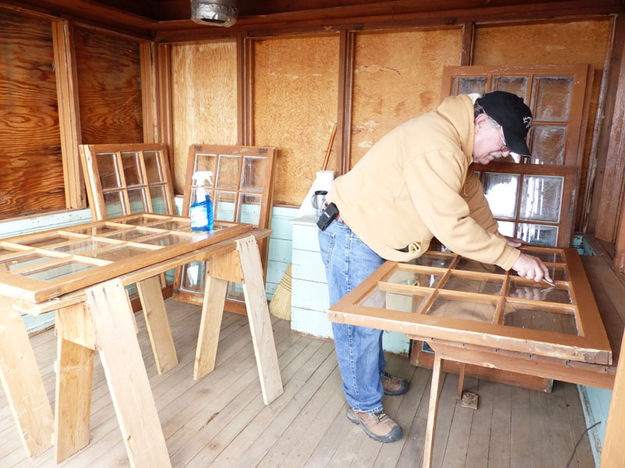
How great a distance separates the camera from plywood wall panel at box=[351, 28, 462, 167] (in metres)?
3.03

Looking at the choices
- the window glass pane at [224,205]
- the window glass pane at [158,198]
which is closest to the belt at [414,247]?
the window glass pane at [224,205]

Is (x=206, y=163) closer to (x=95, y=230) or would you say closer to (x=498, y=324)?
(x=95, y=230)

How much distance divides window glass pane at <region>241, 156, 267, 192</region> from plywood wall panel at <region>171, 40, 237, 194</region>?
0.31m

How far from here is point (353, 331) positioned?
2098 mm

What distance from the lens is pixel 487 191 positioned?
2781mm

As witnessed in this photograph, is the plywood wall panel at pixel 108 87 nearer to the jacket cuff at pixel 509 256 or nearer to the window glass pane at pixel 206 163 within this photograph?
the window glass pane at pixel 206 163

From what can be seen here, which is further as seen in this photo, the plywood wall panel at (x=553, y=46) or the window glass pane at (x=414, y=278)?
the plywood wall panel at (x=553, y=46)

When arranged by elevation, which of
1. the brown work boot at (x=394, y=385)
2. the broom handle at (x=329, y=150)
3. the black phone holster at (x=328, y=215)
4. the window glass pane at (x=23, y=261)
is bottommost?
the brown work boot at (x=394, y=385)

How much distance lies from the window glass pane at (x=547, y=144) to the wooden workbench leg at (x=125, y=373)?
2315 millimetres

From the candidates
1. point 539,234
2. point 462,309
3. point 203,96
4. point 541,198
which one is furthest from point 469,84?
point 203,96

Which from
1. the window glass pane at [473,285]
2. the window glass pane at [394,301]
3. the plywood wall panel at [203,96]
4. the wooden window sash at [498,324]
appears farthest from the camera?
the plywood wall panel at [203,96]

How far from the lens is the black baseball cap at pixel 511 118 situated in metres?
1.66

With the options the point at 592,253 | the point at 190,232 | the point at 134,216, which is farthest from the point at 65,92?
the point at 592,253

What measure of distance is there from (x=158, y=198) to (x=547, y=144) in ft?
9.38
